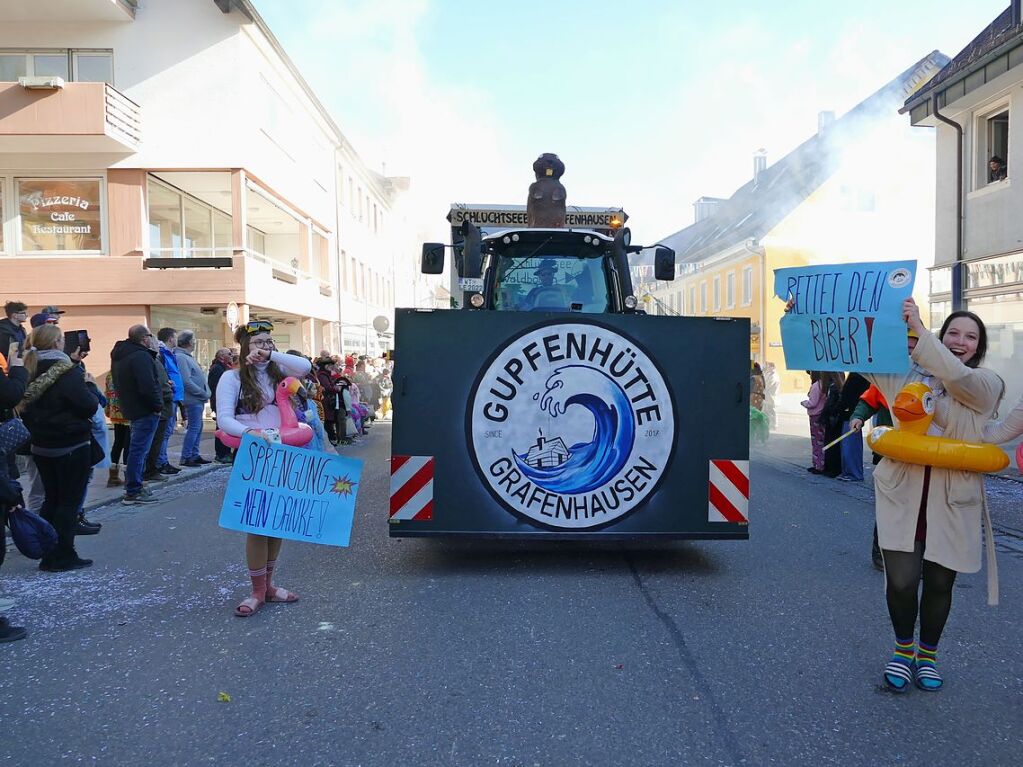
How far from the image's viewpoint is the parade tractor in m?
5.72

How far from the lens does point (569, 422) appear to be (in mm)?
5754

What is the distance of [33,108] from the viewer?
18.1m

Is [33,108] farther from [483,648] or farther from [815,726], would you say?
[815,726]

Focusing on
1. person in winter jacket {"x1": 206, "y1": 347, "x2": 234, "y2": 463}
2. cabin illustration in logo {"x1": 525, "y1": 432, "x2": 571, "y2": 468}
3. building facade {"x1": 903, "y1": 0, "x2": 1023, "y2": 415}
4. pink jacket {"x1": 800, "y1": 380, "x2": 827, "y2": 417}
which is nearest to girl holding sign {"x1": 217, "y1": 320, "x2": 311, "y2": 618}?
cabin illustration in logo {"x1": 525, "y1": 432, "x2": 571, "y2": 468}

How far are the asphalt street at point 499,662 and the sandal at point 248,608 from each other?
0.09 metres

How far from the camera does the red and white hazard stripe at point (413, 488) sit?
18.8ft

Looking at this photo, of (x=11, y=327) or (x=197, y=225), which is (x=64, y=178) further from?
(x=11, y=327)

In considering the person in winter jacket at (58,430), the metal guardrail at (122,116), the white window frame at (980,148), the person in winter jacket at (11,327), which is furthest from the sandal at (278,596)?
the metal guardrail at (122,116)

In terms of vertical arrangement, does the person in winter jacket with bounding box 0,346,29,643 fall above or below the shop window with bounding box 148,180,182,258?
below

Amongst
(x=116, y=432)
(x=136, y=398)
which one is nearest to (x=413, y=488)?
(x=136, y=398)

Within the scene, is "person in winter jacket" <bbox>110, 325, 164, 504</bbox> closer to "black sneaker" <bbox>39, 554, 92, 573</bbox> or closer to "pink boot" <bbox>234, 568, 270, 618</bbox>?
"black sneaker" <bbox>39, 554, 92, 573</bbox>

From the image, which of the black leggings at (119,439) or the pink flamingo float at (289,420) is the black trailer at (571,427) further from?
the black leggings at (119,439)

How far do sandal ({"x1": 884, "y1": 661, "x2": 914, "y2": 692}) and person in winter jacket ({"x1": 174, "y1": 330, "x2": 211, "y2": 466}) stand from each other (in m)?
10.2

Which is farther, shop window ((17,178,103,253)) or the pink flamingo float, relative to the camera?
shop window ((17,178,103,253))
